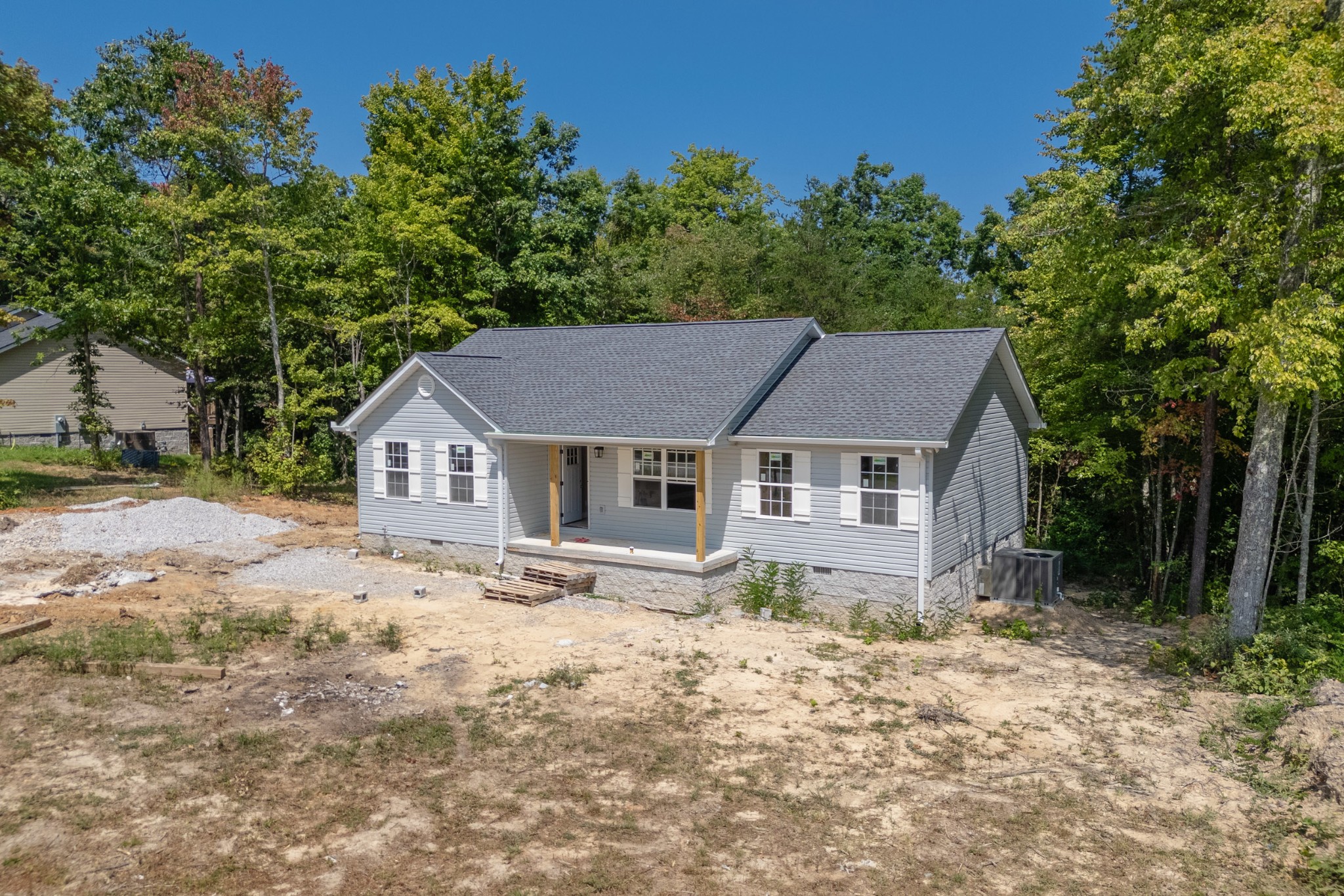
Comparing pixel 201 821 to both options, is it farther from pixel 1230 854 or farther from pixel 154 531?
pixel 154 531

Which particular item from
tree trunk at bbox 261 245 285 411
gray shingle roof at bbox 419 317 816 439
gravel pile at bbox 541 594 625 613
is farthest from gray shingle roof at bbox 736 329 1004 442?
tree trunk at bbox 261 245 285 411

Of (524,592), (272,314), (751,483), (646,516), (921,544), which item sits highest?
(272,314)

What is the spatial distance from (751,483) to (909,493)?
10.1ft

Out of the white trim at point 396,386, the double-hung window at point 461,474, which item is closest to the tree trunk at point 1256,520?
the white trim at point 396,386

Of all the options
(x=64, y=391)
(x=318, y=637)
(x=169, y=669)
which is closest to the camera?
(x=169, y=669)

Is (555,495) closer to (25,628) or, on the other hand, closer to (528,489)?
(528,489)

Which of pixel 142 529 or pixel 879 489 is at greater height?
pixel 879 489

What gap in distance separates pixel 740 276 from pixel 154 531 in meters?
22.8

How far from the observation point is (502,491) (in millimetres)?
17578

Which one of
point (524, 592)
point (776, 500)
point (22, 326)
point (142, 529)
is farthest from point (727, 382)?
point (22, 326)

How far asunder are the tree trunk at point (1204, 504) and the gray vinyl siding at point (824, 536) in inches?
230

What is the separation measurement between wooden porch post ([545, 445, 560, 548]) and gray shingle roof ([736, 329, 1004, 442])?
13.0 ft

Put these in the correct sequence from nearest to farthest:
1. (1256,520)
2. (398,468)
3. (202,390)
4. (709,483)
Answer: (1256,520) < (709,483) < (398,468) < (202,390)

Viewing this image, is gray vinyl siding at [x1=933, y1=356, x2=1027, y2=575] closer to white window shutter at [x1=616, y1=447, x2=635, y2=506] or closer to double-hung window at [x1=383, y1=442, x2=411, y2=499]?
white window shutter at [x1=616, y1=447, x2=635, y2=506]
